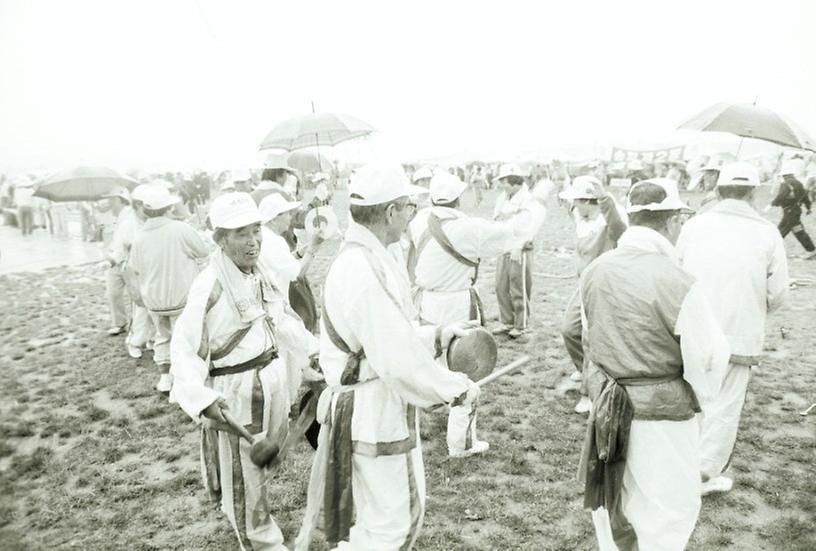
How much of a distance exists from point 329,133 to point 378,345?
5.39 meters

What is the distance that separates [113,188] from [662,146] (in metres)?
25.1

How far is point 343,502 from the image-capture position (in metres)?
2.66

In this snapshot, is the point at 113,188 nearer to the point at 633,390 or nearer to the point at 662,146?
the point at 633,390

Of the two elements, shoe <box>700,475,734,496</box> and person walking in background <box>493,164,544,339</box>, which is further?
person walking in background <box>493,164,544,339</box>

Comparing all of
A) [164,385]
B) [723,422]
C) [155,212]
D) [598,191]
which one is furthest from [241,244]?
[164,385]

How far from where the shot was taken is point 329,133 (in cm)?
727

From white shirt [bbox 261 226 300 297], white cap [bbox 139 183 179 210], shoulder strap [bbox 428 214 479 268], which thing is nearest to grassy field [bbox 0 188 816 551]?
white shirt [bbox 261 226 300 297]

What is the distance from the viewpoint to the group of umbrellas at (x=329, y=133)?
484cm

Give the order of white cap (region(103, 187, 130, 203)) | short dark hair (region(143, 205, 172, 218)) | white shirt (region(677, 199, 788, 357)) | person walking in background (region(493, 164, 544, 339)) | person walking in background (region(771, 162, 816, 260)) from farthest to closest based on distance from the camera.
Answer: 1. person walking in background (region(771, 162, 816, 260))
2. white cap (region(103, 187, 130, 203))
3. person walking in background (region(493, 164, 544, 339))
4. short dark hair (region(143, 205, 172, 218))
5. white shirt (region(677, 199, 788, 357))

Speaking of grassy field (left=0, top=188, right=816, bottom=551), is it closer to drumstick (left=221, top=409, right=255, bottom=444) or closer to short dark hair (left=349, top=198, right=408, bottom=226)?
drumstick (left=221, top=409, right=255, bottom=444)

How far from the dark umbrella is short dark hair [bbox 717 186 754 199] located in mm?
7692

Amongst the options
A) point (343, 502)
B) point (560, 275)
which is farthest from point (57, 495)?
point (560, 275)

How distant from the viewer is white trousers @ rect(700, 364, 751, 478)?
399 centimetres

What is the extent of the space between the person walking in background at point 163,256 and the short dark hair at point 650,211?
451 cm
